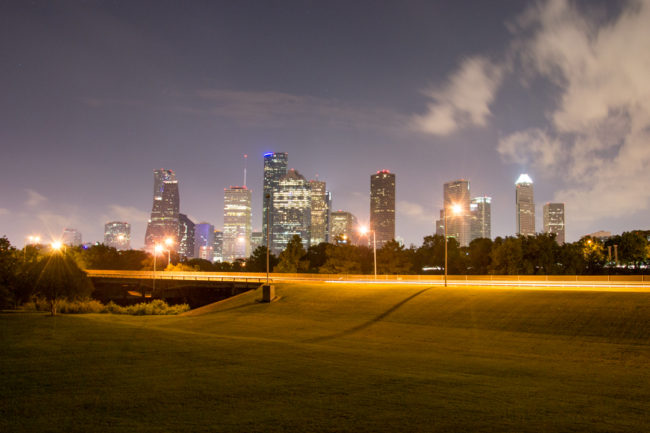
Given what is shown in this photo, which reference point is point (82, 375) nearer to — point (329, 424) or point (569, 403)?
point (329, 424)

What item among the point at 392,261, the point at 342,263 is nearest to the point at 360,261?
the point at 342,263

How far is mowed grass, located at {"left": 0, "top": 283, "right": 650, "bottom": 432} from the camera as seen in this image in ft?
29.8

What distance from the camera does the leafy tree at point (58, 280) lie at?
36531 millimetres

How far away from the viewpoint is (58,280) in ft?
121

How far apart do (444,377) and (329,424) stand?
6440mm

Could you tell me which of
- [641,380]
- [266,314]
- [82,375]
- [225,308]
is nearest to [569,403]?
[641,380]

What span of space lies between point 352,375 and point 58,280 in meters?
31.8

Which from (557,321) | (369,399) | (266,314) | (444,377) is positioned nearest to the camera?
(369,399)

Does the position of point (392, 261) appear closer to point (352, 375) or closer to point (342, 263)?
point (342, 263)

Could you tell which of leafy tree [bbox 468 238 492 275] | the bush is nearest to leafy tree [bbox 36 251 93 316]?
the bush

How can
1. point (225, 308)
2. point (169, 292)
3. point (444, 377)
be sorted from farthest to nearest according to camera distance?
point (169, 292) → point (225, 308) → point (444, 377)

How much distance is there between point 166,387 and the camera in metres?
11.6

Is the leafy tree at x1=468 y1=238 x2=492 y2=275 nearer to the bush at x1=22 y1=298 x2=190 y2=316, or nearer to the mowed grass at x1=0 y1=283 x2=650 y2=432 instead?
the mowed grass at x1=0 y1=283 x2=650 y2=432

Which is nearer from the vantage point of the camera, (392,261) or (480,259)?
(392,261)
